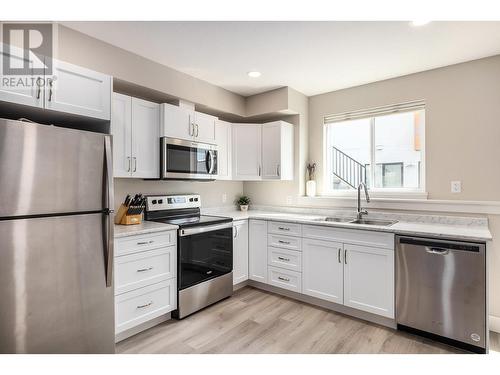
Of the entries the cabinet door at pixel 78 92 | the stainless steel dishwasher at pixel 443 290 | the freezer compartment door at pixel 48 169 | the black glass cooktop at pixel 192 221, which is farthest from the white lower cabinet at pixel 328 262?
the cabinet door at pixel 78 92

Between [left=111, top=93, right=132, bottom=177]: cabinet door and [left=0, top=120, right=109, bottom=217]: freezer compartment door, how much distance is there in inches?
24.5

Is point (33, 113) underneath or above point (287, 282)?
above

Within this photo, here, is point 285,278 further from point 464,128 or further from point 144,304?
point 464,128

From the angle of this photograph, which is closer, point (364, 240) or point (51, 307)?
point (51, 307)

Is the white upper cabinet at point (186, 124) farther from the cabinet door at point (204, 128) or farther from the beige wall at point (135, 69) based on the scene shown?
the beige wall at point (135, 69)

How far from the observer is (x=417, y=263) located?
2.24 meters

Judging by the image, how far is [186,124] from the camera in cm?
295

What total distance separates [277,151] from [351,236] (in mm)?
1428

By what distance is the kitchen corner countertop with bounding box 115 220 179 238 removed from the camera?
2.14m

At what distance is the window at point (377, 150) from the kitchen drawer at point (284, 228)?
3.04 feet
